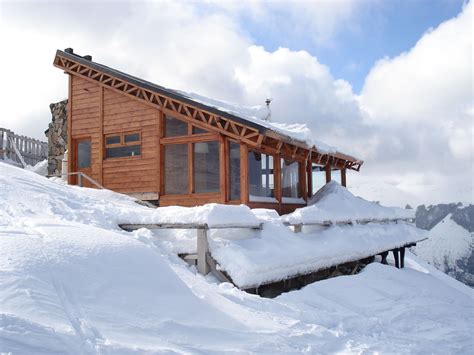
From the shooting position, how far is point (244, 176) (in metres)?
13.7

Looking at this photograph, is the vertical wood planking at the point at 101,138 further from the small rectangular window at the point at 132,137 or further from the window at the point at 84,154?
the small rectangular window at the point at 132,137

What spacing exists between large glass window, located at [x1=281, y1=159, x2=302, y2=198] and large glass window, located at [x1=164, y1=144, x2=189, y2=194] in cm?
355

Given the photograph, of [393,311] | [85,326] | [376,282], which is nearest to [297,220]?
[376,282]

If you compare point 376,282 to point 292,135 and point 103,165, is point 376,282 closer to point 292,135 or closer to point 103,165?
point 292,135

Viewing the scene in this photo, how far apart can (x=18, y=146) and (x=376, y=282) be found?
21.6 m

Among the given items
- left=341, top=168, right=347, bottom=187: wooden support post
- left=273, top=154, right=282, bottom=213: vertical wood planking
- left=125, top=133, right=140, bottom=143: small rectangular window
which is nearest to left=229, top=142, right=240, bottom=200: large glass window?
left=273, top=154, right=282, bottom=213: vertical wood planking

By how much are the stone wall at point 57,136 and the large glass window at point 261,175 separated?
47.3 feet

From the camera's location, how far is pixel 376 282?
1087cm

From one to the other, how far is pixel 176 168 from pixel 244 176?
9.09ft

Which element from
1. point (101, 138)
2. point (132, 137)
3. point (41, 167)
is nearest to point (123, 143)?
point (132, 137)

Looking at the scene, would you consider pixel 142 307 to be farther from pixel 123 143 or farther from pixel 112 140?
pixel 112 140

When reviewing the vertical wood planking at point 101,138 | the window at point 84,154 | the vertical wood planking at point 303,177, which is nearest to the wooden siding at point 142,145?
the vertical wood planking at point 101,138

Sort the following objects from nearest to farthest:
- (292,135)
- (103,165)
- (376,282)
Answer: (376,282) → (292,135) → (103,165)

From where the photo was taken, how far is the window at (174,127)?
1529cm
